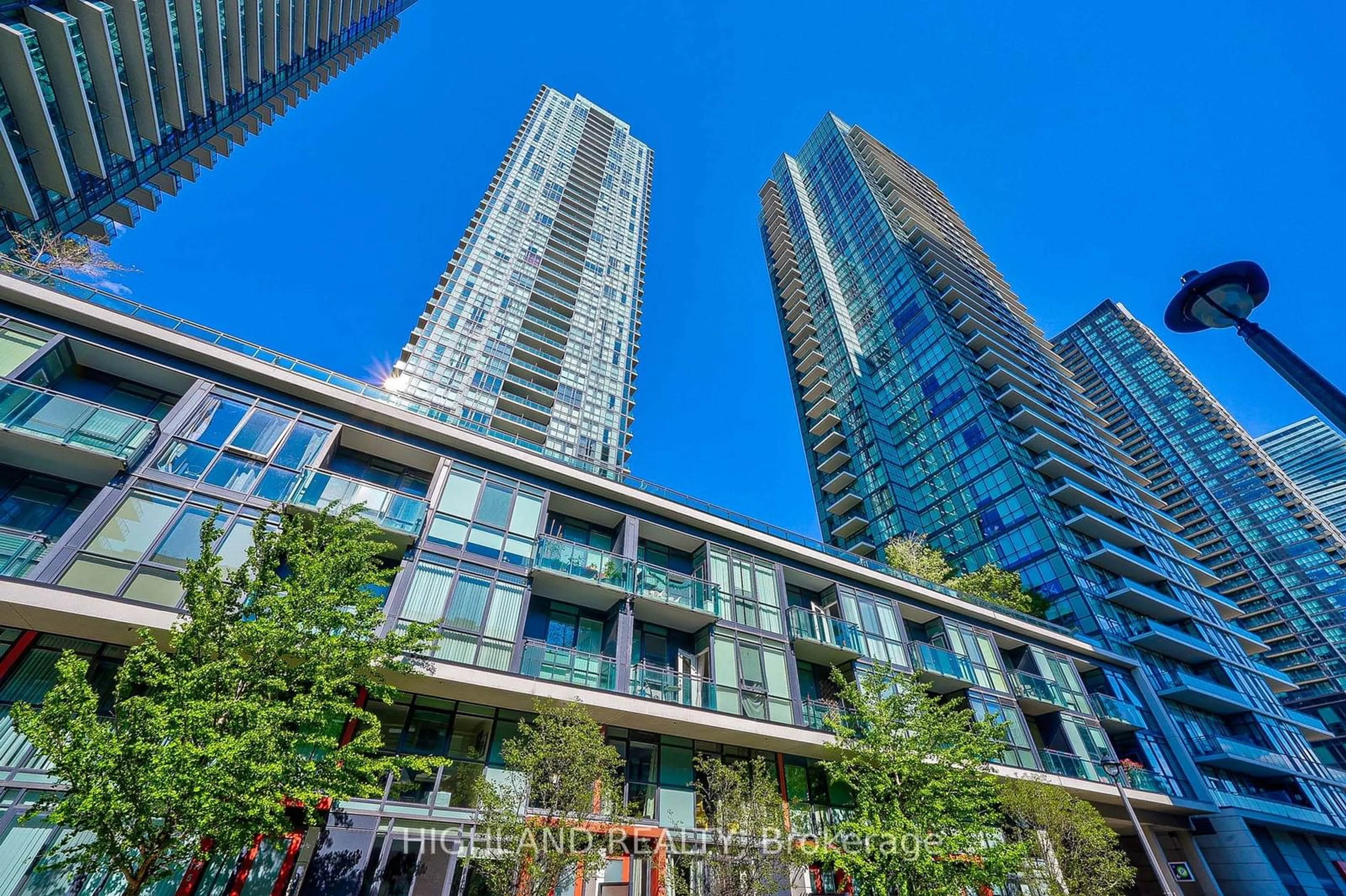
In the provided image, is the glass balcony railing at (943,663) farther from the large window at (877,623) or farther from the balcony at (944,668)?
the large window at (877,623)

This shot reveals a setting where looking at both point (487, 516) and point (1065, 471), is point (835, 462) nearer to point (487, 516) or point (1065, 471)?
point (1065, 471)

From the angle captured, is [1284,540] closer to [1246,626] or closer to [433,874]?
[1246,626]

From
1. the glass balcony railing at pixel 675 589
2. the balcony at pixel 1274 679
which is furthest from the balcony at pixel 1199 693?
the glass balcony railing at pixel 675 589

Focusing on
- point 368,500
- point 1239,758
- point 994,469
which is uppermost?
point 994,469

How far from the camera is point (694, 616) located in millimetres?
19578

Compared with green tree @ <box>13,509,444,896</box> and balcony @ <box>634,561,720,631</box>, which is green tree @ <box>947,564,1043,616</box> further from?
green tree @ <box>13,509,444,896</box>

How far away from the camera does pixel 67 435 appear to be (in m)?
13.1

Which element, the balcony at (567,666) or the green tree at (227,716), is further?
the balcony at (567,666)

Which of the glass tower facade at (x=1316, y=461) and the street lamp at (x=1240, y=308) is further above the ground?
the glass tower facade at (x=1316, y=461)

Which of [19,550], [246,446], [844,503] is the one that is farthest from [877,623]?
[844,503]

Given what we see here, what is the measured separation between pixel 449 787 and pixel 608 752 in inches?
171

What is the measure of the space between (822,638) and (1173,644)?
29515 mm

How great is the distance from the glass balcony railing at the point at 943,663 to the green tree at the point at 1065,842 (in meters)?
5.02

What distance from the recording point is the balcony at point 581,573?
58.3 feet
